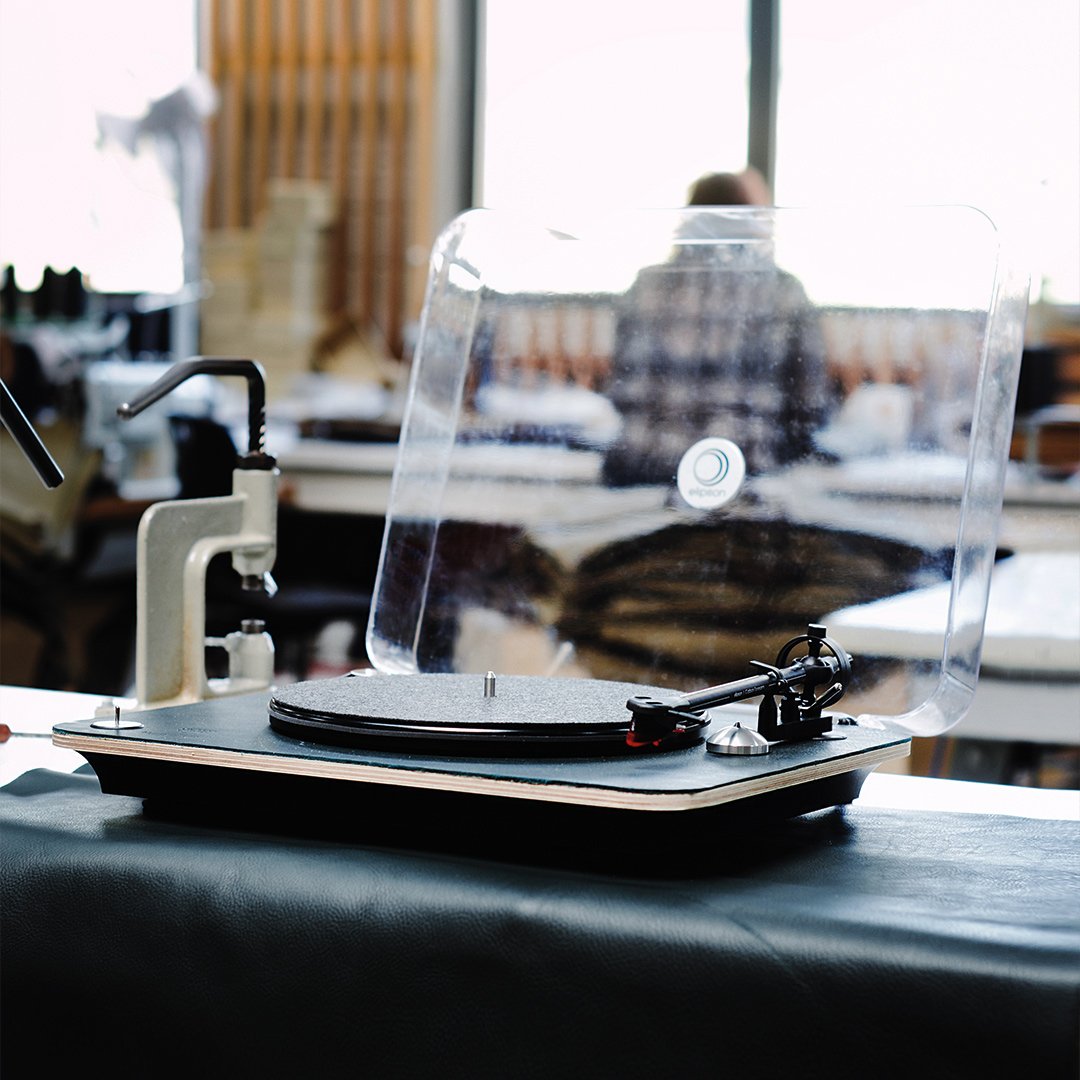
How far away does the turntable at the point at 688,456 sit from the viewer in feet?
3.70

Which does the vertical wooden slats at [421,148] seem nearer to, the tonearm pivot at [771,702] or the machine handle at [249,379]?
the machine handle at [249,379]

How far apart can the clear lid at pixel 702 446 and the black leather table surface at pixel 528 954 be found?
304 millimetres

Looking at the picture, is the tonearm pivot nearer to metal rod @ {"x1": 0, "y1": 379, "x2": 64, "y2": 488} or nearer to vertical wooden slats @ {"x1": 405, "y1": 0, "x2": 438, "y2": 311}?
metal rod @ {"x1": 0, "y1": 379, "x2": 64, "y2": 488}

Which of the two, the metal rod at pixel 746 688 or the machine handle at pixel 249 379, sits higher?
the machine handle at pixel 249 379

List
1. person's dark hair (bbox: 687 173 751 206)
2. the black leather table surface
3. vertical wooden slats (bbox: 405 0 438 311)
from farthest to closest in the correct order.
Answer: vertical wooden slats (bbox: 405 0 438 311), person's dark hair (bbox: 687 173 751 206), the black leather table surface

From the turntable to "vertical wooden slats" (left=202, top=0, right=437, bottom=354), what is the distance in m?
6.13

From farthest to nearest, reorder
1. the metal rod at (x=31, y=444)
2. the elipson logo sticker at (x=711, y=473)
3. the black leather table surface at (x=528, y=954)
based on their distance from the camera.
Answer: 1. the elipson logo sticker at (x=711, y=473)
2. the metal rod at (x=31, y=444)
3. the black leather table surface at (x=528, y=954)

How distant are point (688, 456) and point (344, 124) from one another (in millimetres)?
6901

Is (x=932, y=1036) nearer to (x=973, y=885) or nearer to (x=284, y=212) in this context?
(x=973, y=885)

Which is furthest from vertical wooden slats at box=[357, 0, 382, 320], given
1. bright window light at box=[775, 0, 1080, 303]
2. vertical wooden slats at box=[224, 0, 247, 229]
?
bright window light at box=[775, 0, 1080, 303]

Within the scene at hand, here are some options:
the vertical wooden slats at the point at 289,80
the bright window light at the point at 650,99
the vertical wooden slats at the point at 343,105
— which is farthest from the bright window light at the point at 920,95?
the vertical wooden slats at the point at 289,80

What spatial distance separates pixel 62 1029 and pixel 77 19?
6.42 metres

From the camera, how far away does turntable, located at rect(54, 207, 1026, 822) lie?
1.13 meters

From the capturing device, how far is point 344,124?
779cm
